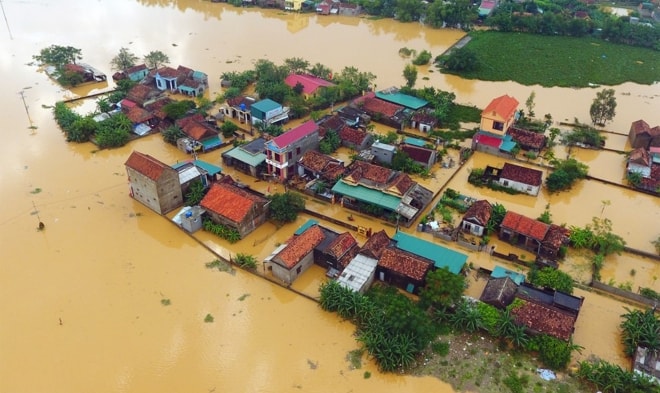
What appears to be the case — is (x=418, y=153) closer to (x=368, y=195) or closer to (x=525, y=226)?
(x=368, y=195)

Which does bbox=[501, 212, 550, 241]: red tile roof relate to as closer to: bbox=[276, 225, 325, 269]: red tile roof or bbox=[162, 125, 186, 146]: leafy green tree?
bbox=[276, 225, 325, 269]: red tile roof

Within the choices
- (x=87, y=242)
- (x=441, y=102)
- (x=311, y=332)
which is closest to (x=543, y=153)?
(x=441, y=102)

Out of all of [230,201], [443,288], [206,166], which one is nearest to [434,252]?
[443,288]

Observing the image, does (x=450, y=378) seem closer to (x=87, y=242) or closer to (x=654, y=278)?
(x=654, y=278)

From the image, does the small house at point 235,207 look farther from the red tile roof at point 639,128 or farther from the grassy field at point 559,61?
the grassy field at point 559,61

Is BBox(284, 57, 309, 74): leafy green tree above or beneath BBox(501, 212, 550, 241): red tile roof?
above

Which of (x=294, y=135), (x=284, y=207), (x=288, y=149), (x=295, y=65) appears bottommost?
(x=284, y=207)

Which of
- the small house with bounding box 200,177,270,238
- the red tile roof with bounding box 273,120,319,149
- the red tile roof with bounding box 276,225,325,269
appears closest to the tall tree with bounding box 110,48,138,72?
the red tile roof with bounding box 273,120,319,149
